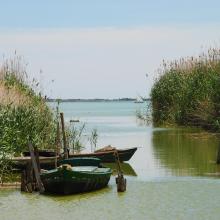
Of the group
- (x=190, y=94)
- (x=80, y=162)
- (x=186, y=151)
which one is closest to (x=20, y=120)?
(x=80, y=162)

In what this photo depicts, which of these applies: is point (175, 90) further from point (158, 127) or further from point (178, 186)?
point (178, 186)

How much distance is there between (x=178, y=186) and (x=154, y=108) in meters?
30.0

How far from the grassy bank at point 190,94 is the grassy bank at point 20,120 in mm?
11468

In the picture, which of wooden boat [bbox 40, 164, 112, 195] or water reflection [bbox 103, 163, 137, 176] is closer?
wooden boat [bbox 40, 164, 112, 195]

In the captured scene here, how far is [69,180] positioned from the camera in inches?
731

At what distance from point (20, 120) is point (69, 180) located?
19.3 ft

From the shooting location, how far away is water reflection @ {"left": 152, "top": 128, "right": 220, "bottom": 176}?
24.9m

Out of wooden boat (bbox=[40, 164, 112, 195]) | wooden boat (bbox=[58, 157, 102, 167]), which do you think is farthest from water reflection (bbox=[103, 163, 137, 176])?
wooden boat (bbox=[40, 164, 112, 195])

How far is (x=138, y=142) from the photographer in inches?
1464

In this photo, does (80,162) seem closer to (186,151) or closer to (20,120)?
(20,120)

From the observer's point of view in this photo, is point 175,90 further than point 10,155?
Yes

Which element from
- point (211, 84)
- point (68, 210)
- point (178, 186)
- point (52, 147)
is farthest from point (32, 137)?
point (211, 84)

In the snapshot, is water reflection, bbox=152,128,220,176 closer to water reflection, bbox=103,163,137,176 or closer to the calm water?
the calm water

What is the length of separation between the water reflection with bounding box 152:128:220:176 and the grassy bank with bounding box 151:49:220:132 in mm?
1128
